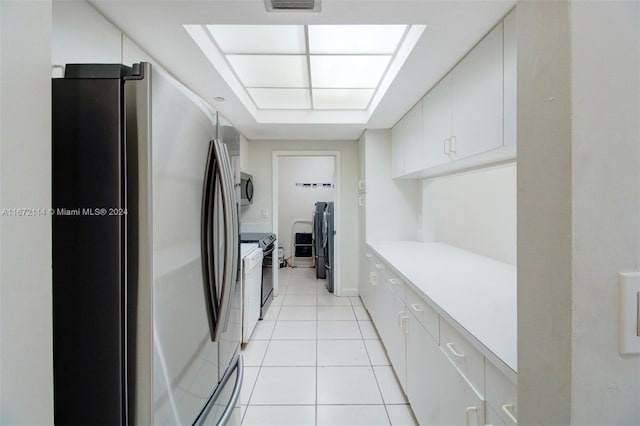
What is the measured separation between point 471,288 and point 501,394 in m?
0.67

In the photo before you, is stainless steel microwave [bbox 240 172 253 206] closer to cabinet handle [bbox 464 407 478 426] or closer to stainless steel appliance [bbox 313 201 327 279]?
stainless steel appliance [bbox 313 201 327 279]

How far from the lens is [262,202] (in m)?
3.81

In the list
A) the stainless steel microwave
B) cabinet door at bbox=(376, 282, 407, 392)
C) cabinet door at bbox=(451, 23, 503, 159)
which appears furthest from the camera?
the stainless steel microwave

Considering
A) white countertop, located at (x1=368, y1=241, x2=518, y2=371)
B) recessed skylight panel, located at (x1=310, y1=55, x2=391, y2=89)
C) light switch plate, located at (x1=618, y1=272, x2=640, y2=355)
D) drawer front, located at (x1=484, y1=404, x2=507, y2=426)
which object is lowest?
drawer front, located at (x1=484, y1=404, x2=507, y2=426)

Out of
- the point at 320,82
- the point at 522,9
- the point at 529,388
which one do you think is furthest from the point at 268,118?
A: the point at 529,388

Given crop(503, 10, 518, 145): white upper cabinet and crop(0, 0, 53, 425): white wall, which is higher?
crop(503, 10, 518, 145): white upper cabinet

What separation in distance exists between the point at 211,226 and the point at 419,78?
1.74 m

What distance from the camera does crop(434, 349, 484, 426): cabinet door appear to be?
0.91 m

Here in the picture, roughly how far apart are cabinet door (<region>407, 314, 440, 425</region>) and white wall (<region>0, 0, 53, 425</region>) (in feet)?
4.34

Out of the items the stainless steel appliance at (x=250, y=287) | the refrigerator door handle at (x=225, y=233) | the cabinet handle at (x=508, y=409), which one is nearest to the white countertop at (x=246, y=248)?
the stainless steel appliance at (x=250, y=287)

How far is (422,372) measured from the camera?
1.40 metres

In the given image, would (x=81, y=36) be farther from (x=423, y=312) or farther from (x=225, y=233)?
(x=423, y=312)

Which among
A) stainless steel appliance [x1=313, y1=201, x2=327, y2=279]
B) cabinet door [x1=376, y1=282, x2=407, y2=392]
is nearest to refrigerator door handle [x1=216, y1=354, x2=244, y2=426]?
cabinet door [x1=376, y1=282, x2=407, y2=392]

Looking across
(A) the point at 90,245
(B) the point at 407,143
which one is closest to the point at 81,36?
(A) the point at 90,245
